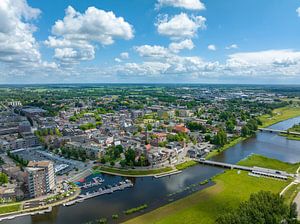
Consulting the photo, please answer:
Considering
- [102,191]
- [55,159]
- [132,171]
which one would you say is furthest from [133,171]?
[55,159]

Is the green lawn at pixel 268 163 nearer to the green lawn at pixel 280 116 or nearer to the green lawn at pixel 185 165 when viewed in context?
the green lawn at pixel 185 165

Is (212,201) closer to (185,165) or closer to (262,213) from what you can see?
(262,213)

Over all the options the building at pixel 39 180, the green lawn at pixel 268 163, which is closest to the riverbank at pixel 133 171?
the building at pixel 39 180

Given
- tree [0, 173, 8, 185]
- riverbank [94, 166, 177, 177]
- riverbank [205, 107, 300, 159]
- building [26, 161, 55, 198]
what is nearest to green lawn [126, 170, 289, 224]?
riverbank [94, 166, 177, 177]

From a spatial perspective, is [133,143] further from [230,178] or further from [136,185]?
[230,178]

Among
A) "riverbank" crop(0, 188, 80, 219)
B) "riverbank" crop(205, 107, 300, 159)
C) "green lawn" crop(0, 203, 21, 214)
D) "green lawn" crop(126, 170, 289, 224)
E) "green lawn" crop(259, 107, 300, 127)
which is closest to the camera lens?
"green lawn" crop(126, 170, 289, 224)

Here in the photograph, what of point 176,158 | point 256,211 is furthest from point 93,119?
point 256,211

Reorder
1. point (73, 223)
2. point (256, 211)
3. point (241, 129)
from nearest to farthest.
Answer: point (256, 211)
point (73, 223)
point (241, 129)

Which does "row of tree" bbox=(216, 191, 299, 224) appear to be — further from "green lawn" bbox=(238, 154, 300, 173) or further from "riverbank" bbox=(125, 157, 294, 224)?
"green lawn" bbox=(238, 154, 300, 173)
